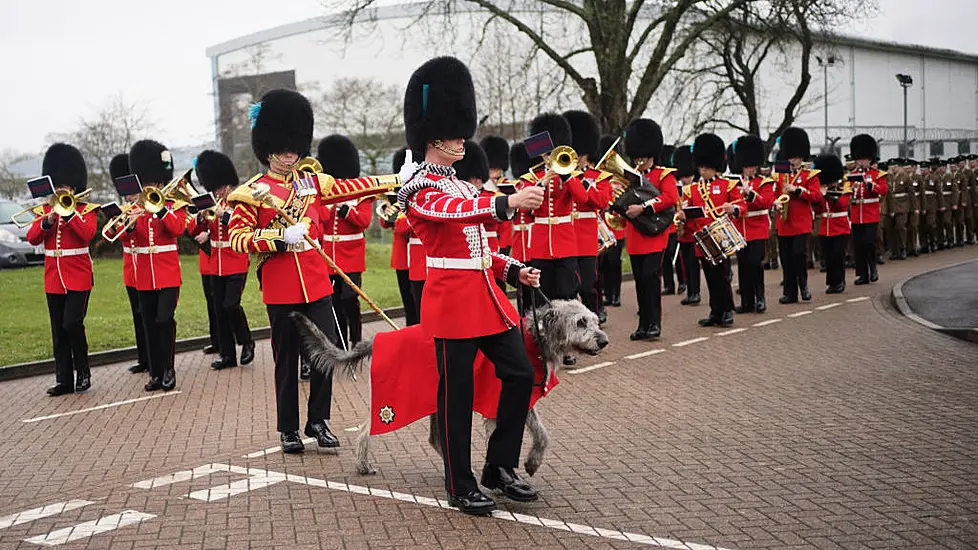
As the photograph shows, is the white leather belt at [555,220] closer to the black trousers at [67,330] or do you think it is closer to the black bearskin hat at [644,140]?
the black bearskin hat at [644,140]

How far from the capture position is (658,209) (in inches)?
469

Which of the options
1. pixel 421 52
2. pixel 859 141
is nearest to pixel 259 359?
pixel 859 141

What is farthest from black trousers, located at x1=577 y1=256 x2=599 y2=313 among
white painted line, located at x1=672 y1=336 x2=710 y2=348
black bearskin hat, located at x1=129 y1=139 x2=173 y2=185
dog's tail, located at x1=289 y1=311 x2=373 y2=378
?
dog's tail, located at x1=289 y1=311 x2=373 y2=378

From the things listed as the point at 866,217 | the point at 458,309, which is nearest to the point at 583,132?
the point at 866,217

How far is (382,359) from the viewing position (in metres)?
6.17

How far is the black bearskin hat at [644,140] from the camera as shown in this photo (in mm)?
12773

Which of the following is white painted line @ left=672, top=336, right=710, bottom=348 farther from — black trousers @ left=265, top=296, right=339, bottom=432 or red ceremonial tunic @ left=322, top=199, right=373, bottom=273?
black trousers @ left=265, top=296, right=339, bottom=432

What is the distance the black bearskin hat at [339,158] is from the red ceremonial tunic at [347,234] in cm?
66

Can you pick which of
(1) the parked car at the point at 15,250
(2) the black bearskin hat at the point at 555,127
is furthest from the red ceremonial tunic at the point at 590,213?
(1) the parked car at the point at 15,250

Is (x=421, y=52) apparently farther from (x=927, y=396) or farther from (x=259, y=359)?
(x=927, y=396)

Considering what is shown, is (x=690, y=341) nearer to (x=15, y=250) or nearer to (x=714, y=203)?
(x=714, y=203)

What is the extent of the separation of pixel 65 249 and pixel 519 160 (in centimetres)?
596

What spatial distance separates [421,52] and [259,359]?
99.7ft

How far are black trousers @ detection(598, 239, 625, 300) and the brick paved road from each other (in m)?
4.58
